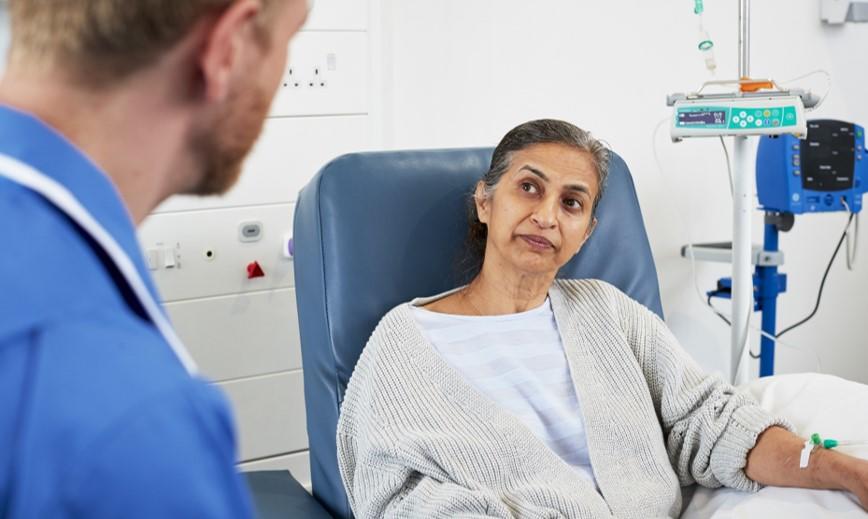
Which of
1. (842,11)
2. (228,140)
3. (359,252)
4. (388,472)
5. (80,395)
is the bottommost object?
(388,472)

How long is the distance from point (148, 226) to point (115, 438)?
192 centimetres

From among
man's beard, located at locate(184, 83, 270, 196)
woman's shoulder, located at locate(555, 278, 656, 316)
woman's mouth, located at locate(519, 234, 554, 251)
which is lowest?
woman's shoulder, located at locate(555, 278, 656, 316)

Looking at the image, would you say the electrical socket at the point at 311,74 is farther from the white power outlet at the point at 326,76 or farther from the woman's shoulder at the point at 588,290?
the woman's shoulder at the point at 588,290

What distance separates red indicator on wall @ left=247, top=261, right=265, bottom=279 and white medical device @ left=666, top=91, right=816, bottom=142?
1087 millimetres

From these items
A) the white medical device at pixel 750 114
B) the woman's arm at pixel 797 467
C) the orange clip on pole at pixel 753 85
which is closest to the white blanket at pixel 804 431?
the woman's arm at pixel 797 467

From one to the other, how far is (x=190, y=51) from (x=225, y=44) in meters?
0.02

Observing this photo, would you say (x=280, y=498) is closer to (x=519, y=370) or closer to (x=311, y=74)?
(x=519, y=370)

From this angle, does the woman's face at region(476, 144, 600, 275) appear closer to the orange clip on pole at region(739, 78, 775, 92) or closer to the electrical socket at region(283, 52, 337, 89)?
the orange clip on pole at region(739, 78, 775, 92)

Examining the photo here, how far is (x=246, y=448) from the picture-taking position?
8.50 ft

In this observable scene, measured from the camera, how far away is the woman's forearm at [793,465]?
5.20 feet

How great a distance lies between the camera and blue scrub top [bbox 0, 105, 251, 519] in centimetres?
50

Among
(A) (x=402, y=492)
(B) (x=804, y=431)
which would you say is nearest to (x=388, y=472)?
(A) (x=402, y=492)

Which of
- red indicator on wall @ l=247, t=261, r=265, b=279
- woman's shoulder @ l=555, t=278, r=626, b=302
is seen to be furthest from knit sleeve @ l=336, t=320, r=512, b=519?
red indicator on wall @ l=247, t=261, r=265, b=279

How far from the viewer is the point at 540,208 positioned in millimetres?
1800
